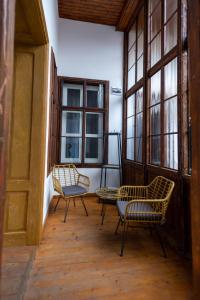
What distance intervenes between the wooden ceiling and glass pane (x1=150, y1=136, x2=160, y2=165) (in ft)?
9.30

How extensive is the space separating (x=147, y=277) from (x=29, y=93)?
2272 millimetres

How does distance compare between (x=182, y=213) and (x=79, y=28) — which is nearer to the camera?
(x=182, y=213)

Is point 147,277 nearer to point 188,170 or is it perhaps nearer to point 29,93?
point 188,170

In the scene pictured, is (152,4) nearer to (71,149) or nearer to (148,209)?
(71,149)

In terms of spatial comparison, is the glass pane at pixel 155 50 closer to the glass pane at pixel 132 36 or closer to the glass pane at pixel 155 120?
the glass pane at pixel 155 120

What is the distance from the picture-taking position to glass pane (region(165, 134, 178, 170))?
243cm

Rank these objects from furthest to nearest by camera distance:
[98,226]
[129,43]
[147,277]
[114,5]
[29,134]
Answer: [129,43] < [114,5] < [98,226] < [29,134] < [147,277]

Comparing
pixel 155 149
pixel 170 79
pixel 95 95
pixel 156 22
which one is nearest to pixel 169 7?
pixel 156 22

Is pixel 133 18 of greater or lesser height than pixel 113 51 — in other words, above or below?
above

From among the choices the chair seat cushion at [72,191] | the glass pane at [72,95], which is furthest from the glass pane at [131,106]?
the chair seat cushion at [72,191]

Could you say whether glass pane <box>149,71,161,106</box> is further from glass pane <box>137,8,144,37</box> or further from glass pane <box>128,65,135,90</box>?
glass pane <box>137,8,144,37</box>

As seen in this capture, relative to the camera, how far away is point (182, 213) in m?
2.14

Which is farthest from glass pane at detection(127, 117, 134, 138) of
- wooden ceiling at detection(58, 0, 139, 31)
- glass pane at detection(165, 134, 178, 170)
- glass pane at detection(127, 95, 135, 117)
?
wooden ceiling at detection(58, 0, 139, 31)

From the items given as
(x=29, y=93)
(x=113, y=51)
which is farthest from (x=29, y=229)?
(x=113, y=51)
